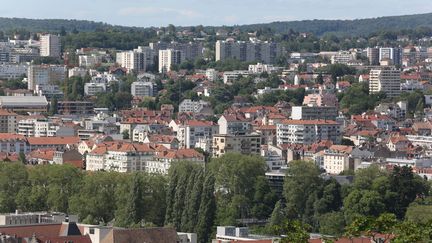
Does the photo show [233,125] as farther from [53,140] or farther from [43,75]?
[43,75]

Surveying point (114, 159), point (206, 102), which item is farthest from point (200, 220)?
point (206, 102)

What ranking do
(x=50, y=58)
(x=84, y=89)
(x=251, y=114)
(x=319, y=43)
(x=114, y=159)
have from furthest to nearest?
1. (x=319, y=43)
2. (x=50, y=58)
3. (x=84, y=89)
4. (x=251, y=114)
5. (x=114, y=159)

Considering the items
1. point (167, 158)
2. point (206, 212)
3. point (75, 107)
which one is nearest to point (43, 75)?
point (75, 107)

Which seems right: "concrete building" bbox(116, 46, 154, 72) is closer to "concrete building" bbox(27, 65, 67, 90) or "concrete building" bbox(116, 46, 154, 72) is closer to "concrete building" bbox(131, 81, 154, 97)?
"concrete building" bbox(27, 65, 67, 90)

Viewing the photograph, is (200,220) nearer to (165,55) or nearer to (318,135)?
(318,135)

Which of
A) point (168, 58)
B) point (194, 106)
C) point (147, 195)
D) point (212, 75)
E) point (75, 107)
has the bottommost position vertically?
point (147, 195)

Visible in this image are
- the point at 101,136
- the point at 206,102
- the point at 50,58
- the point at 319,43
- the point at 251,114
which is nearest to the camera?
the point at 101,136

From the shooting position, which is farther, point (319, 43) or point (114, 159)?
point (319, 43)

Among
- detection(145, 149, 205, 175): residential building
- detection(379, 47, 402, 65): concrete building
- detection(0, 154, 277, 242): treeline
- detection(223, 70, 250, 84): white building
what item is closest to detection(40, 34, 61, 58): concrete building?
detection(223, 70, 250, 84): white building
